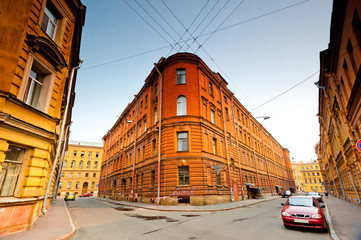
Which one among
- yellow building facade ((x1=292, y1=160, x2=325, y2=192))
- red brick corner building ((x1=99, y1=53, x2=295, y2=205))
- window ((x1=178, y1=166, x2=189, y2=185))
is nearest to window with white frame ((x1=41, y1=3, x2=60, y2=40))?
red brick corner building ((x1=99, y1=53, x2=295, y2=205))

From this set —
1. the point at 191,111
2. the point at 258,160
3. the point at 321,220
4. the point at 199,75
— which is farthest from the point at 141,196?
the point at 258,160

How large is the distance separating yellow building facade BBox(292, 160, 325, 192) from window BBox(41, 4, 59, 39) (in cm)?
11611

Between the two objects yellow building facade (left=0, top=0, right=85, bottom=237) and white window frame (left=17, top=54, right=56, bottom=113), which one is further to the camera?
white window frame (left=17, top=54, right=56, bottom=113)

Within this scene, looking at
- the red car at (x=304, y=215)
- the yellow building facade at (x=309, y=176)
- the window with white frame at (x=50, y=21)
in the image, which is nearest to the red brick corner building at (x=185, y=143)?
the red car at (x=304, y=215)

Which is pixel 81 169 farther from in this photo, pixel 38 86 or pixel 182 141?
pixel 38 86

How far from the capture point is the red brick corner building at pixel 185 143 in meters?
18.9

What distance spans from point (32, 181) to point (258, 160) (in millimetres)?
38746

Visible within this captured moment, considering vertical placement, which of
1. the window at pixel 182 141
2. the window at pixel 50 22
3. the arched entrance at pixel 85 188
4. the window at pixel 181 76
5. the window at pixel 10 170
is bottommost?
the arched entrance at pixel 85 188

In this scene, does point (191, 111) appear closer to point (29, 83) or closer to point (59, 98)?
point (59, 98)

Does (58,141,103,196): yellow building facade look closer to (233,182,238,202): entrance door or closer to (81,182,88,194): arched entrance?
(81,182,88,194): arched entrance

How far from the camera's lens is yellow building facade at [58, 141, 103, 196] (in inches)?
2275

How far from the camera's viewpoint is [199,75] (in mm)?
23344

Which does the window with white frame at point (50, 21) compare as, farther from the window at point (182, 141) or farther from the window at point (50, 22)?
the window at point (182, 141)

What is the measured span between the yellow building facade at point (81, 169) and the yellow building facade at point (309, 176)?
101157 mm
